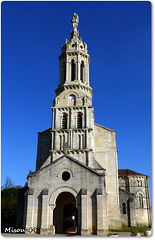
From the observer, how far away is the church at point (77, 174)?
88.6 ft

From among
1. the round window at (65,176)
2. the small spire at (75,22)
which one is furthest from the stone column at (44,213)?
the small spire at (75,22)

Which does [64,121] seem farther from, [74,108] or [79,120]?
[74,108]

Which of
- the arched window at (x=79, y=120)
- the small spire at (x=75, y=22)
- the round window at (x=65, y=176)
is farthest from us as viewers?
the small spire at (x=75, y=22)

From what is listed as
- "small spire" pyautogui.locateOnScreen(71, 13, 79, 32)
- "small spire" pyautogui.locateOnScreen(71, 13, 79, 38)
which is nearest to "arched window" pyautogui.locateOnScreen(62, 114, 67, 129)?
"small spire" pyautogui.locateOnScreen(71, 13, 79, 38)

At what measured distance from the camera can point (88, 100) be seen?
41.0m

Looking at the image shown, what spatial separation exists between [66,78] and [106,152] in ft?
47.0

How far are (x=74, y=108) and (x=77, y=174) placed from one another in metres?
14.4

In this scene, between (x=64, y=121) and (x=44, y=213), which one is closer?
(x=44, y=213)

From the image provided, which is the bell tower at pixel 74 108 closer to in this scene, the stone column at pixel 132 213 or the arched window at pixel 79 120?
the arched window at pixel 79 120

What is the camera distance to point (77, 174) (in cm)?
2825

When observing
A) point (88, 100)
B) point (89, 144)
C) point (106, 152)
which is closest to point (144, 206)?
point (106, 152)

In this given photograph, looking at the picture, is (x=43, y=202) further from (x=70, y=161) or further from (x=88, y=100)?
(x=88, y=100)

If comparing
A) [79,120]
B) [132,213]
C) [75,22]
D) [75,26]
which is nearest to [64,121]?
[79,120]

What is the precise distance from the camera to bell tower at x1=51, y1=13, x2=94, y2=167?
37.2 m
